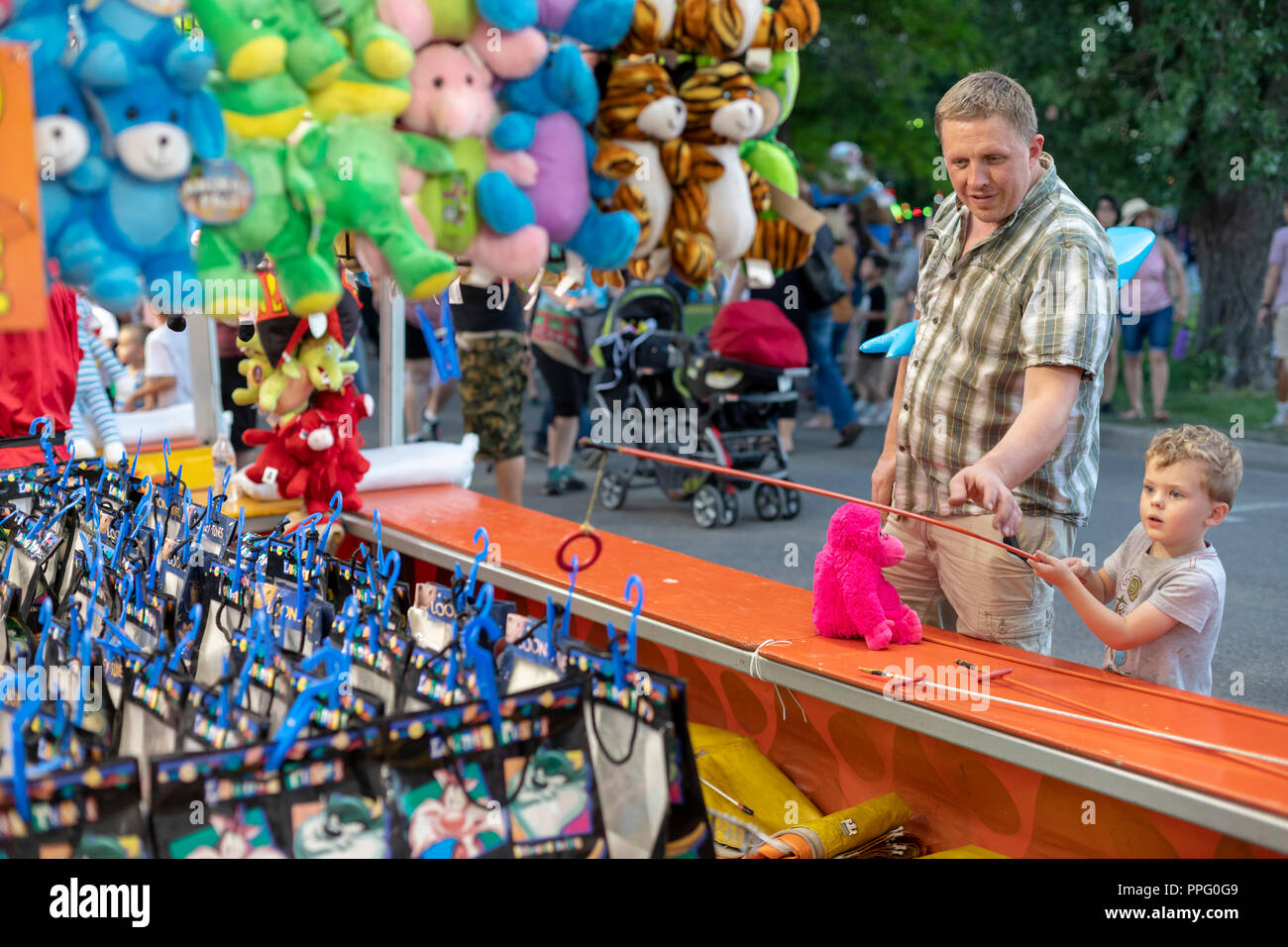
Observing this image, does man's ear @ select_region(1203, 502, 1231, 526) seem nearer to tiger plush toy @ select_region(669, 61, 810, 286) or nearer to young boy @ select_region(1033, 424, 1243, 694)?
young boy @ select_region(1033, 424, 1243, 694)

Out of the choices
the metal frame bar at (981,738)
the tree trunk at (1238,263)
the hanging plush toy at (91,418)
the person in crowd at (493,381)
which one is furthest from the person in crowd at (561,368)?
the tree trunk at (1238,263)

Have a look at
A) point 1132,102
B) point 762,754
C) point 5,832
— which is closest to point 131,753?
point 5,832

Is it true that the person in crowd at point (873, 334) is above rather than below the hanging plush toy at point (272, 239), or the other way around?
below

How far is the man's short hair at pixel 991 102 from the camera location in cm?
238

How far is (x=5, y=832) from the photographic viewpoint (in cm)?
151

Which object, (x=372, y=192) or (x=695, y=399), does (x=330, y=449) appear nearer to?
(x=372, y=192)

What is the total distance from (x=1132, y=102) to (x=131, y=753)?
10713mm

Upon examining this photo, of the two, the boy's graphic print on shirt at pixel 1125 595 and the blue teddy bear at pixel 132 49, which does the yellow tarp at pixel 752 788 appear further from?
the blue teddy bear at pixel 132 49

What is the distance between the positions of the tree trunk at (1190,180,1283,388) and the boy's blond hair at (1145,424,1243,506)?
31.9ft

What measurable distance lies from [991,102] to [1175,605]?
1.02 m

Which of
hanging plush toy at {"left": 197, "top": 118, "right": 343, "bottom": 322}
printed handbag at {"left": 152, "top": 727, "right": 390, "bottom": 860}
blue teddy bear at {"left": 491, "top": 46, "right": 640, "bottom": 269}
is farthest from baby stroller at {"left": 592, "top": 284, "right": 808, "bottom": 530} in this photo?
printed handbag at {"left": 152, "top": 727, "right": 390, "bottom": 860}

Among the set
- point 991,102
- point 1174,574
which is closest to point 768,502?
point 1174,574

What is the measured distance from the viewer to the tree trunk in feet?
36.7

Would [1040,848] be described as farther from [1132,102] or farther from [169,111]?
[1132,102]
